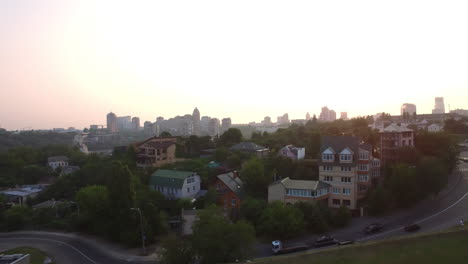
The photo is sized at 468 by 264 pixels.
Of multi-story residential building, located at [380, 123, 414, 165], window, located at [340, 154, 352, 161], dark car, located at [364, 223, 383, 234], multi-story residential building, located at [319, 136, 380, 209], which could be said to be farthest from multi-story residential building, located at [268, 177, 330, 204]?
multi-story residential building, located at [380, 123, 414, 165]

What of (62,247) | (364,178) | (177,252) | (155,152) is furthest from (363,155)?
(155,152)

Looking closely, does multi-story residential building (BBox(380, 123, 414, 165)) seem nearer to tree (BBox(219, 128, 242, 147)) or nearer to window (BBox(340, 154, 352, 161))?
window (BBox(340, 154, 352, 161))

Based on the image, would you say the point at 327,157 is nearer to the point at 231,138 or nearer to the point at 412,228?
the point at 412,228

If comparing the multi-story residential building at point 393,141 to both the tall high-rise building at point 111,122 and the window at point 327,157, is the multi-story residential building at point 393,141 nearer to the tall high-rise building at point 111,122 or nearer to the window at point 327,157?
the window at point 327,157

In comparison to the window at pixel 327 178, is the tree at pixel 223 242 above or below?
below

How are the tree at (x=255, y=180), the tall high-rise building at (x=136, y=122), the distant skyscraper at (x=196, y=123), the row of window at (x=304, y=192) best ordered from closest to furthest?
1. the row of window at (x=304, y=192)
2. the tree at (x=255, y=180)
3. the distant skyscraper at (x=196, y=123)
4. the tall high-rise building at (x=136, y=122)

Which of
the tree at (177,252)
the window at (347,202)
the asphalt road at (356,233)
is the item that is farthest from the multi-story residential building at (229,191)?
the tree at (177,252)

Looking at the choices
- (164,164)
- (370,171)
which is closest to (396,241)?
(370,171)

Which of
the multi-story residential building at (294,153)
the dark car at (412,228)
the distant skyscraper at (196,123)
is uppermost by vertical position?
the distant skyscraper at (196,123)
